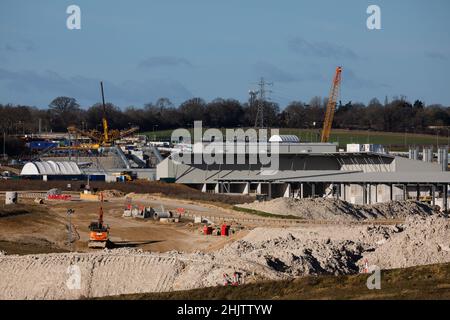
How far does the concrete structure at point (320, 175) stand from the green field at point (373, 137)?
46.8 meters

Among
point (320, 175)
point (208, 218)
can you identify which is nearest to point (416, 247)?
point (208, 218)

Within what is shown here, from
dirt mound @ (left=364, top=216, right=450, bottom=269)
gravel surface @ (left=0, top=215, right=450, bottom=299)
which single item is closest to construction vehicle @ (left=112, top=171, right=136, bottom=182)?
gravel surface @ (left=0, top=215, right=450, bottom=299)

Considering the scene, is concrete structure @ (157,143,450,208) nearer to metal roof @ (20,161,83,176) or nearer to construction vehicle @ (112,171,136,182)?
construction vehicle @ (112,171,136,182)

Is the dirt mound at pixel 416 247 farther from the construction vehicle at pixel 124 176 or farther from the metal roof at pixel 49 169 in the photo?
the metal roof at pixel 49 169

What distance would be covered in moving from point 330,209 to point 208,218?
37.4 ft

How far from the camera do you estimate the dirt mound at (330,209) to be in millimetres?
78500

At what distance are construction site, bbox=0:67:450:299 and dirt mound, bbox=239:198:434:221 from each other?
4.1 inches

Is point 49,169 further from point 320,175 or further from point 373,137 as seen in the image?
point 373,137

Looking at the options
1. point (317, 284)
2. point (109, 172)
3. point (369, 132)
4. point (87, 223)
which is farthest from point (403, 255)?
point (369, 132)

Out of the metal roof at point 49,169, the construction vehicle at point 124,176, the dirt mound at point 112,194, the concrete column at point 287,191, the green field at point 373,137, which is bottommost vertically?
the concrete column at point 287,191

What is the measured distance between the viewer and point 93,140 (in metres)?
159

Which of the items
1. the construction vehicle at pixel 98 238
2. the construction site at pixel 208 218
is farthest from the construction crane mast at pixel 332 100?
the construction vehicle at pixel 98 238

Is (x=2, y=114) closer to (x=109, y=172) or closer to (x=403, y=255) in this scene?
(x=109, y=172)

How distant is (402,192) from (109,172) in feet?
116
